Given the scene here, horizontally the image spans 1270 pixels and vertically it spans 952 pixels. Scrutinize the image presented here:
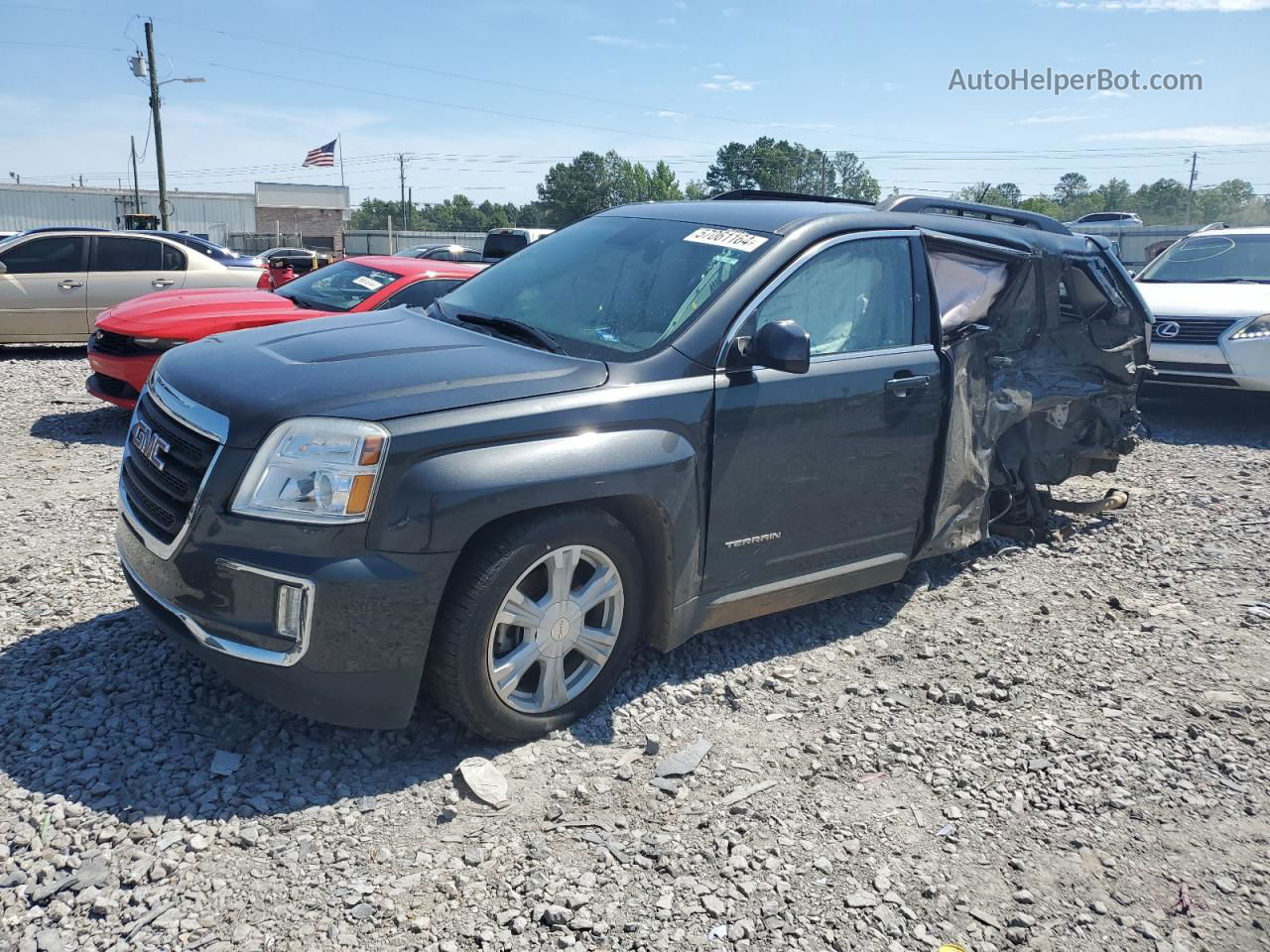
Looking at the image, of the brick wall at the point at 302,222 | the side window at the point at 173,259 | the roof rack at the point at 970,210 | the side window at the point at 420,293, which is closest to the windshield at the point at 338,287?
the side window at the point at 420,293

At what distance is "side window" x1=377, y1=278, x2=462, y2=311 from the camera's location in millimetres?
8008

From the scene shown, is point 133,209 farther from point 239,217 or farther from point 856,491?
point 856,491

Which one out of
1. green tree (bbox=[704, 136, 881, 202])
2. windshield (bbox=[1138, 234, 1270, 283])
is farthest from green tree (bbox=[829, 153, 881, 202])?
windshield (bbox=[1138, 234, 1270, 283])

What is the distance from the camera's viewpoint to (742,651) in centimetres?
431

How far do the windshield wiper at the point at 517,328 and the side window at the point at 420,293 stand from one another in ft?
13.1

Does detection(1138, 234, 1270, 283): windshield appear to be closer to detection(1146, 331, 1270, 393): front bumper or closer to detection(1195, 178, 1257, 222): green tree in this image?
detection(1146, 331, 1270, 393): front bumper

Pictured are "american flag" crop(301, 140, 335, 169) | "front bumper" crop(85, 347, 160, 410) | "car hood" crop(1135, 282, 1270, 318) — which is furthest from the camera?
"american flag" crop(301, 140, 335, 169)

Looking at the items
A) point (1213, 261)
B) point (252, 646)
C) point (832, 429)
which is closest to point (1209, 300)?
point (1213, 261)

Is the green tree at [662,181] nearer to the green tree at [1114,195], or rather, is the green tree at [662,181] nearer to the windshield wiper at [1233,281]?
the green tree at [1114,195]

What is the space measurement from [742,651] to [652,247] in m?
1.75

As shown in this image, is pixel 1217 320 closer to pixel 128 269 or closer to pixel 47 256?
pixel 128 269

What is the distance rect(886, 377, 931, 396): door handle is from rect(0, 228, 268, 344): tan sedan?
913cm

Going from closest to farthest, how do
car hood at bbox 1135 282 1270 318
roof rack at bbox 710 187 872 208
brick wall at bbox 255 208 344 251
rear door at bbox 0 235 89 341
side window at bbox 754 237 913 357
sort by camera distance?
side window at bbox 754 237 913 357
roof rack at bbox 710 187 872 208
car hood at bbox 1135 282 1270 318
rear door at bbox 0 235 89 341
brick wall at bbox 255 208 344 251

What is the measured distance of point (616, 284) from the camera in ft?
13.6
